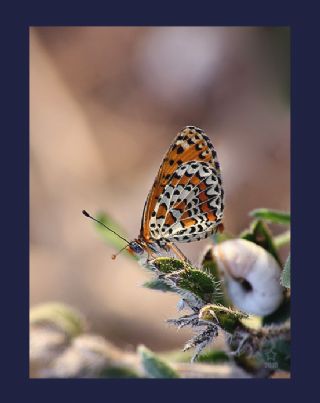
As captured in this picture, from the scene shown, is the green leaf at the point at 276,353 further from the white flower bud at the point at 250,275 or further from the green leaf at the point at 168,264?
the green leaf at the point at 168,264

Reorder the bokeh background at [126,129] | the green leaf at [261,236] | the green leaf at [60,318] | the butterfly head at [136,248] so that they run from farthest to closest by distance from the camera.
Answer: the bokeh background at [126,129], the green leaf at [60,318], the green leaf at [261,236], the butterfly head at [136,248]

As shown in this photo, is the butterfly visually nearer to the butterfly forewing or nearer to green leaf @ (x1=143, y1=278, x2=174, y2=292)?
the butterfly forewing

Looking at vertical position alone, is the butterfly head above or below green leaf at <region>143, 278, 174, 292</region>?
above

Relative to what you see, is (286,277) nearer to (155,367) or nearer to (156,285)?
(156,285)

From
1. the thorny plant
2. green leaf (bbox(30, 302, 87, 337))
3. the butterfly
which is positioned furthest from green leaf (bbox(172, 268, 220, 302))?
green leaf (bbox(30, 302, 87, 337))

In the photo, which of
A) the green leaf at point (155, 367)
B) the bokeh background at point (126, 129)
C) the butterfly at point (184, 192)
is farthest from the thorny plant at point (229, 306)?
the bokeh background at point (126, 129)

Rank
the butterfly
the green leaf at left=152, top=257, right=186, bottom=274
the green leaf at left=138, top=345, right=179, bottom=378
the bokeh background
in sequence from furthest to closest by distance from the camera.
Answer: the bokeh background
the green leaf at left=138, top=345, right=179, bottom=378
the butterfly
the green leaf at left=152, top=257, right=186, bottom=274

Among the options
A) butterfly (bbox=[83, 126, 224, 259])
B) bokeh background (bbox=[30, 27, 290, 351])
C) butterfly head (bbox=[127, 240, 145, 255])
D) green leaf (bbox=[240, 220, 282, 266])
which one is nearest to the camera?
butterfly head (bbox=[127, 240, 145, 255])
